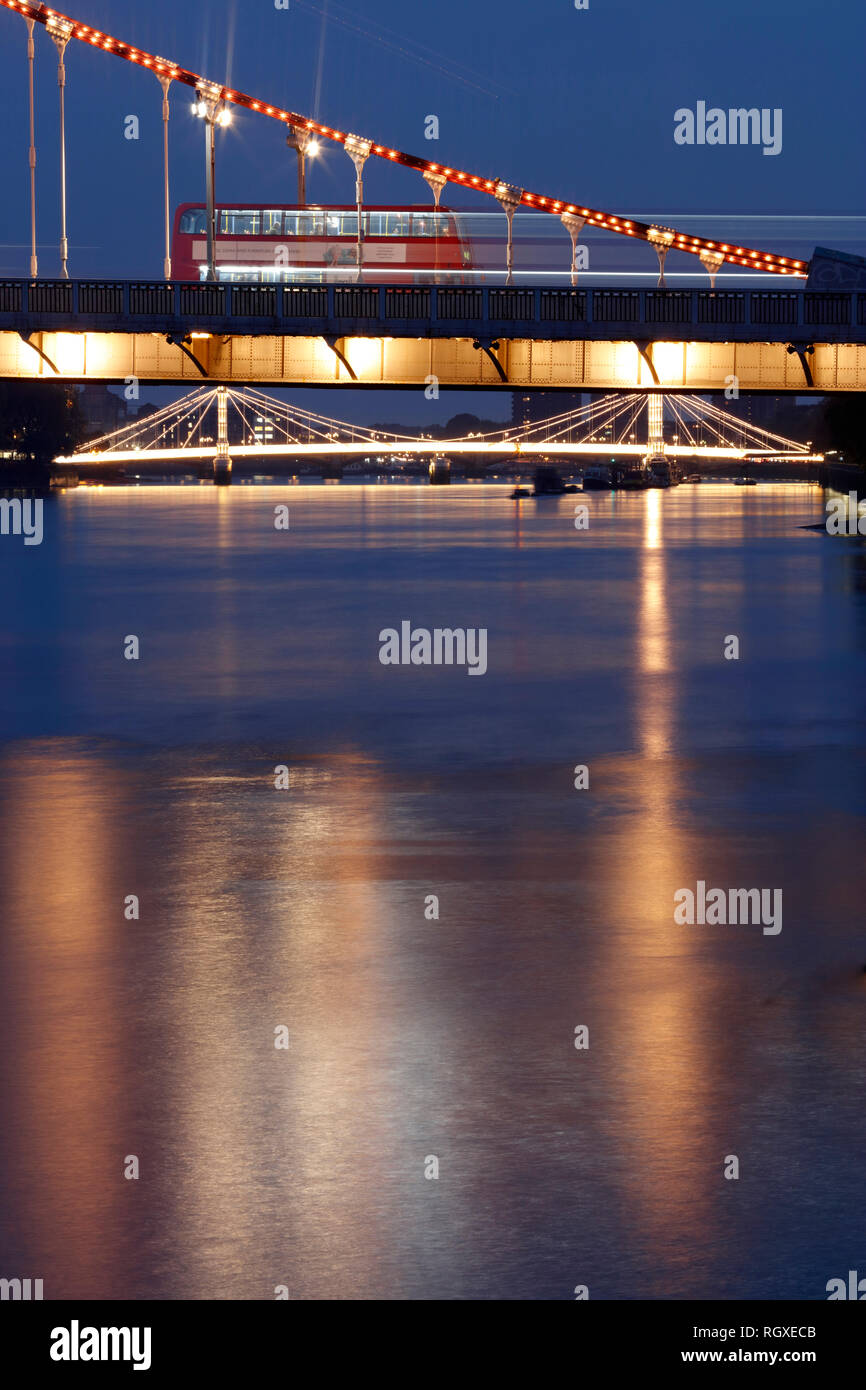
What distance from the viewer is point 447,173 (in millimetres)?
95812

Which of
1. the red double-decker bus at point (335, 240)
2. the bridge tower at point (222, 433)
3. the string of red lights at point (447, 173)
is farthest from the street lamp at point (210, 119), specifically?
the bridge tower at point (222, 433)

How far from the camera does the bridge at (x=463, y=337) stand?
191ft

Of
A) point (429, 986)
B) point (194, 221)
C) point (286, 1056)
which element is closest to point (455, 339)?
point (429, 986)

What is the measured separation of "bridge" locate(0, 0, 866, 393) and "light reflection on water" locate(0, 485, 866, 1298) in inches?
1276

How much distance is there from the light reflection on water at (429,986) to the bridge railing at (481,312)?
32016 mm

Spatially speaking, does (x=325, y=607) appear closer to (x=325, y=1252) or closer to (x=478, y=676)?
Result: (x=478, y=676)

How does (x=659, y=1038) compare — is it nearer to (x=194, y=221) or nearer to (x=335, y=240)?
(x=335, y=240)

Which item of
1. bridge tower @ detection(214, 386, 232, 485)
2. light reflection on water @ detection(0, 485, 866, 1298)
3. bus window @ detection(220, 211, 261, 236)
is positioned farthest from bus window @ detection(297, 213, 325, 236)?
light reflection on water @ detection(0, 485, 866, 1298)

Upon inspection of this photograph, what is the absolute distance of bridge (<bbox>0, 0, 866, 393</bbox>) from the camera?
191 feet

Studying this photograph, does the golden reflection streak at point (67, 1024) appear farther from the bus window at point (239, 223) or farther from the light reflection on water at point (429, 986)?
the bus window at point (239, 223)

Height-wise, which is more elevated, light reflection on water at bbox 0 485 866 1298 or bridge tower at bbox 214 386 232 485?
bridge tower at bbox 214 386 232 485

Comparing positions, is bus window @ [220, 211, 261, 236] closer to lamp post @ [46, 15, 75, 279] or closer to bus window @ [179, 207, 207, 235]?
bus window @ [179, 207, 207, 235]

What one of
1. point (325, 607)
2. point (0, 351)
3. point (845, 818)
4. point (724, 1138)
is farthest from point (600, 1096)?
point (0, 351)
